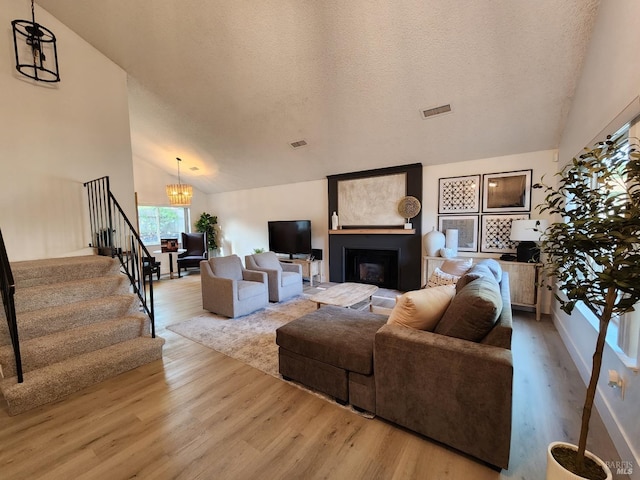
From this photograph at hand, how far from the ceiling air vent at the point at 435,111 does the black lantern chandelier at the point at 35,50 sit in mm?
4748

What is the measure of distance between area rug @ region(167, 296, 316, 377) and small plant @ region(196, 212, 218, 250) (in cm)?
471

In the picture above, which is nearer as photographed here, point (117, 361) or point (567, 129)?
point (117, 361)

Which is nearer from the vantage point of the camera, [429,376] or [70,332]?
[429,376]

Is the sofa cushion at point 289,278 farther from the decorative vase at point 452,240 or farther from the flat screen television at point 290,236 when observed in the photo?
the decorative vase at point 452,240

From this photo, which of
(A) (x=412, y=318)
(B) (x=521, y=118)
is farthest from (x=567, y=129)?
(A) (x=412, y=318)

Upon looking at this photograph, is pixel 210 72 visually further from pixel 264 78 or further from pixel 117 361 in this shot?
pixel 117 361

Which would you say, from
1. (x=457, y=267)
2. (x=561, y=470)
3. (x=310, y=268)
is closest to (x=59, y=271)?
(x=310, y=268)

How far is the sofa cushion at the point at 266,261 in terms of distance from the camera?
4793 millimetres

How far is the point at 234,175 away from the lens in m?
6.74

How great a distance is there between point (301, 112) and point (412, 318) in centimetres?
339

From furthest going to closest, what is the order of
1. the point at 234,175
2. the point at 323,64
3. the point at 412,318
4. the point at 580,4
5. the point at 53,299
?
1. the point at 234,175
2. the point at 323,64
3. the point at 53,299
4. the point at 580,4
5. the point at 412,318

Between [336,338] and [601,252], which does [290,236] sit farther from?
[601,252]

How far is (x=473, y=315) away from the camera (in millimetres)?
1621

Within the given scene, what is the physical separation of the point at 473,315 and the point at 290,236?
16.3ft
